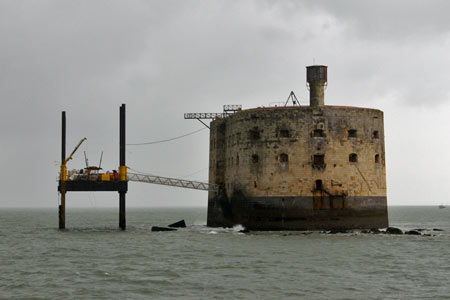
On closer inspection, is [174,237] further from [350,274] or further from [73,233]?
[350,274]

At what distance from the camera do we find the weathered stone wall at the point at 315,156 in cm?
3966

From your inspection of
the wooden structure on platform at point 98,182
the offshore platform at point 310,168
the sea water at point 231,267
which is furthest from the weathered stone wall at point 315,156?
the wooden structure on platform at point 98,182

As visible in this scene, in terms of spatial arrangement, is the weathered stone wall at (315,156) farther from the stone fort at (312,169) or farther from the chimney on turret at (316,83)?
the chimney on turret at (316,83)

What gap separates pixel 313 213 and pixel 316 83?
958 cm

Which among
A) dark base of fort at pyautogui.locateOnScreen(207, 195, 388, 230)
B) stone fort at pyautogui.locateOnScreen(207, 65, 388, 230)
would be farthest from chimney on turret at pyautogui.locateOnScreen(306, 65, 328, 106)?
dark base of fort at pyautogui.locateOnScreen(207, 195, 388, 230)

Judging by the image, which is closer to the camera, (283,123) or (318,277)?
(318,277)

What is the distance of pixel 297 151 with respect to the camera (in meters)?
39.9

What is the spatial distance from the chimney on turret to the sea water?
9900 mm

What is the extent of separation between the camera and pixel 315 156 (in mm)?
39906

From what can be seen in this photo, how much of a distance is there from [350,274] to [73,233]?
25.1 m

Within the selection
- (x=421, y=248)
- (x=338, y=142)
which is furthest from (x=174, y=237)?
(x=421, y=248)

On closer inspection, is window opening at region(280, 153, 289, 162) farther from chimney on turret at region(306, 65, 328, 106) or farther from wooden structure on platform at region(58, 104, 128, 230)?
wooden structure on platform at region(58, 104, 128, 230)

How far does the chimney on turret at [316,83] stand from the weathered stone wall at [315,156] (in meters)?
3.84

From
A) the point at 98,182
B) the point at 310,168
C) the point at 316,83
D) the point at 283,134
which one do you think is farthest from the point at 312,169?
the point at 98,182
